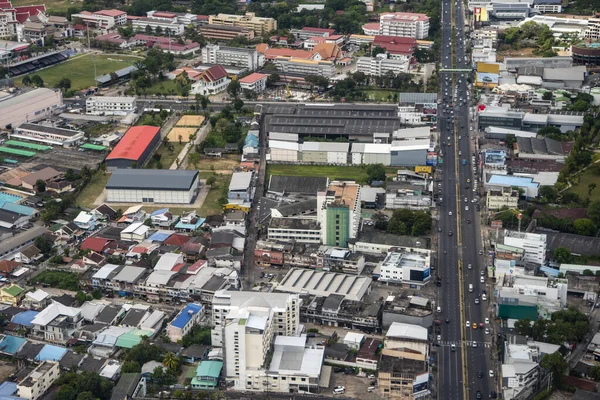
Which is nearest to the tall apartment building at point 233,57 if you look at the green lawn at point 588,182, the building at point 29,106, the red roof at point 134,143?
the building at point 29,106

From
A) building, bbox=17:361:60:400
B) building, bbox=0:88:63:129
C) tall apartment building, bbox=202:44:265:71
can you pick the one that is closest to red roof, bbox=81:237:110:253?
building, bbox=17:361:60:400

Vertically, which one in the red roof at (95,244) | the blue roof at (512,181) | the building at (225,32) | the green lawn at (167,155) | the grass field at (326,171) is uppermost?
the building at (225,32)

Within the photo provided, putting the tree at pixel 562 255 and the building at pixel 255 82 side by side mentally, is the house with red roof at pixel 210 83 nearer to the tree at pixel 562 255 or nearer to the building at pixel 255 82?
the building at pixel 255 82

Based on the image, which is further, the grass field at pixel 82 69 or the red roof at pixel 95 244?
the grass field at pixel 82 69

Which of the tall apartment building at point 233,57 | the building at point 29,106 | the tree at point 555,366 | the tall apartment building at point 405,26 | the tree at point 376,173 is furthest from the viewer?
the tall apartment building at point 405,26

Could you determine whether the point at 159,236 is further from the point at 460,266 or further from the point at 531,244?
the point at 531,244

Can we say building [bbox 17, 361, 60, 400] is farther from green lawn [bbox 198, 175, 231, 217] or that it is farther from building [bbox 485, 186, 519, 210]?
building [bbox 485, 186, 519, 210]

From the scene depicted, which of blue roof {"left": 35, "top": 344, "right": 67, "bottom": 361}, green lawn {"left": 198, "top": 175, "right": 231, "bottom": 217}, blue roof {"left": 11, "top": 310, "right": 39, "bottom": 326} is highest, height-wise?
green lawn {"left": 198, "top": 175, "right": 231, "bottom": 217}

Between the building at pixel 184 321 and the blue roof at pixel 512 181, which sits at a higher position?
the blue roof at pixel 512 181
